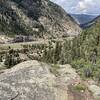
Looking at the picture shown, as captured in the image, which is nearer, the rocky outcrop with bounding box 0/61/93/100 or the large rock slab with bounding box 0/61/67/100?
the large rock slab with bounding box 0/61/67/100

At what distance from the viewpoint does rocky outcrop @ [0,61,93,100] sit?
176 ft

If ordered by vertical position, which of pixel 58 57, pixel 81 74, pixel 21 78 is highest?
pixel 21 78

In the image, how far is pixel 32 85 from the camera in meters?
58.1

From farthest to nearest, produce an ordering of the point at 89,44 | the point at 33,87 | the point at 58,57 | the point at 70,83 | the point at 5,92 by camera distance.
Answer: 1. the point at 58,57
2. the point at 89,44
3. the point at 70,83
4. the point at 33,87
5. the point at 5,92

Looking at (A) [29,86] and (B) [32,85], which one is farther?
(B) [32,85]

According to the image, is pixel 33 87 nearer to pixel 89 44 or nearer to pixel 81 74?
pixel 81 74

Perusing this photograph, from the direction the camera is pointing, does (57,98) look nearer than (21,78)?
Yes

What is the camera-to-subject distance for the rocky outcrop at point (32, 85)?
176ft

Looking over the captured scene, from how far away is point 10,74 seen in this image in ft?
207

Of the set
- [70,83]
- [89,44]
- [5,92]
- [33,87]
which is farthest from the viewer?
[89,44]

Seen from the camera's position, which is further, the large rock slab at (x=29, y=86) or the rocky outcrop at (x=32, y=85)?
the rocky outcrop at (x=32, y=85)

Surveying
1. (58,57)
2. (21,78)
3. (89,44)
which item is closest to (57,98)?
(21,78)

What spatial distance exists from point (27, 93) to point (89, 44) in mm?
110203

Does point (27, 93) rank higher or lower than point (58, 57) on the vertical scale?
higher
